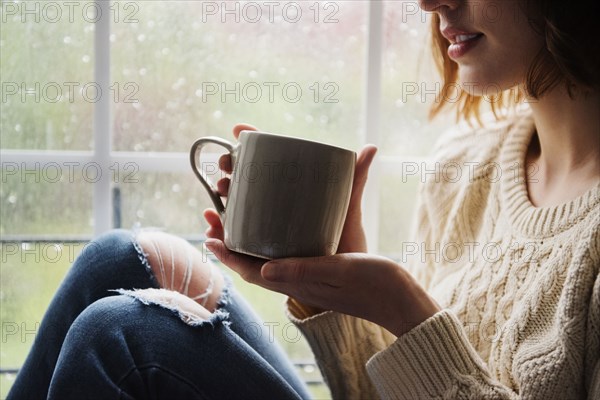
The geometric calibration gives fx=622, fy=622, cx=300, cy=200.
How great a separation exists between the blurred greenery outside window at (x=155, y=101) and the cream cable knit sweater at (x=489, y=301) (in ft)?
0.94

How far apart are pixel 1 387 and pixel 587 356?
114 cm

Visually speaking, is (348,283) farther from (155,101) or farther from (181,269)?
(155,101)

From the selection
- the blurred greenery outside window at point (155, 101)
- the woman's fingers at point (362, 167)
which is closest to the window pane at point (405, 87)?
the blurred greenery outside window at point (155, 101)

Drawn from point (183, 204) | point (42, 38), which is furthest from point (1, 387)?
point (42, 38)

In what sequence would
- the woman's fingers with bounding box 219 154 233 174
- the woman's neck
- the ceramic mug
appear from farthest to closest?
the woman's neck < the woman's fingers with bounding box 219 154 233 174 < the ceramic mug

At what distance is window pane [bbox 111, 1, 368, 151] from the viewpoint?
127 centimetres

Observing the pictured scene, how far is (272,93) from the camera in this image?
133 centimetres

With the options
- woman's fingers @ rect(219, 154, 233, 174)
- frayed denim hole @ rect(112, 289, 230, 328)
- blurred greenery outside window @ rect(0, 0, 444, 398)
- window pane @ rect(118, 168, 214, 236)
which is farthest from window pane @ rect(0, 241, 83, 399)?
woman's fingers @ rect(219, 154, 233, 174)

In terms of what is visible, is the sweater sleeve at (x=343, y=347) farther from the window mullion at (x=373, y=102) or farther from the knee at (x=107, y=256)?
the window mullion at (x=373, y=102)

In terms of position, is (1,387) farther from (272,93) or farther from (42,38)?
(272,93)

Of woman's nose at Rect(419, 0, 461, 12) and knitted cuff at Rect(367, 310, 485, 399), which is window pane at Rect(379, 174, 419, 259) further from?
knitted cuff at Rect(367, 310, 485, 399)

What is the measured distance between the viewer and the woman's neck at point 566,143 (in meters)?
0.85

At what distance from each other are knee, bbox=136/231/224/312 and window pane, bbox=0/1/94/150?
451 millimetres

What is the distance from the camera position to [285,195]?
2.15 ft
